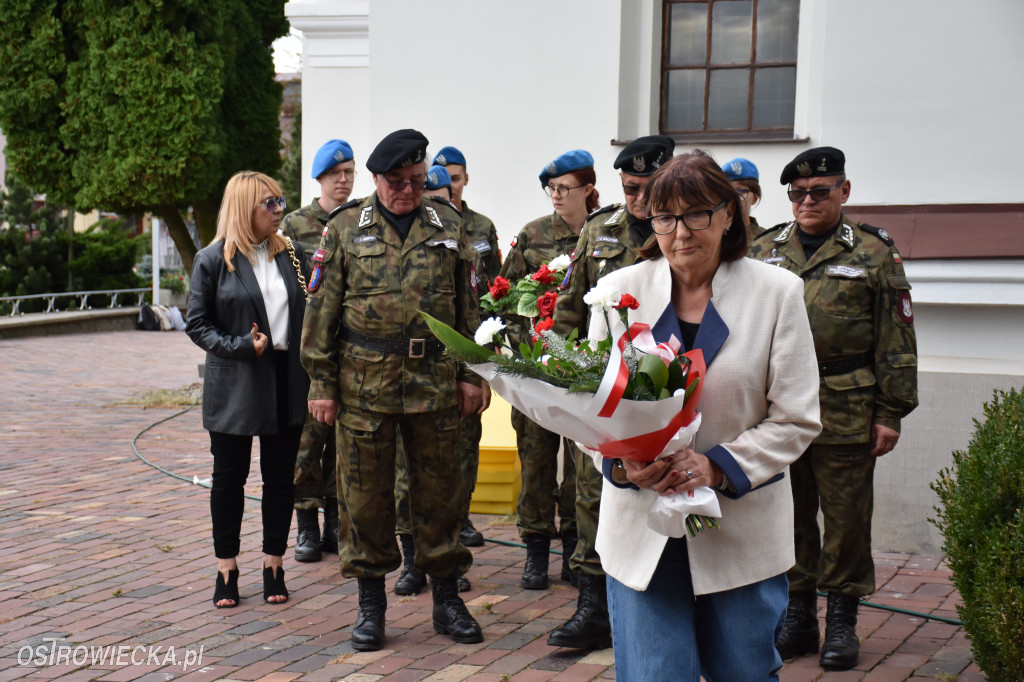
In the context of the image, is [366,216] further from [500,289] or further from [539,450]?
[539,450]

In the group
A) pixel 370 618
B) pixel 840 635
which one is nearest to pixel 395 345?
pixel 370 618

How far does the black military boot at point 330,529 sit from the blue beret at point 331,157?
206 centimetres

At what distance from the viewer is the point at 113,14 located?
15.9 meters

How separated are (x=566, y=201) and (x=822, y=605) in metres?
2.58

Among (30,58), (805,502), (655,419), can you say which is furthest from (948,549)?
(30,58)

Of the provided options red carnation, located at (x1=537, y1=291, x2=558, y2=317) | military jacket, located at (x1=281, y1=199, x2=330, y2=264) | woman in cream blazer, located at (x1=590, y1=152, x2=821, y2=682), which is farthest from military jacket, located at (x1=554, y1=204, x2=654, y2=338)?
military jacket, located at (x1=281, y1=199, x2=330, y2=264)

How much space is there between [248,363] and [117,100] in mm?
12588

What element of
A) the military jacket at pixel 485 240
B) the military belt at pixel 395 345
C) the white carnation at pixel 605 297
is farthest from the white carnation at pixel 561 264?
the white carnation at pixel 605 297

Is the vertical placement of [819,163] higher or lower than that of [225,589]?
higher

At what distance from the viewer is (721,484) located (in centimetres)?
268

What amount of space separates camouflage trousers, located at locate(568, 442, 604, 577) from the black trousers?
1628 millimetres

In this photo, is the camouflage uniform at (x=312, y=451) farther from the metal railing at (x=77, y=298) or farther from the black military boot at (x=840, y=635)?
the metal railing at (x=77, y=298)

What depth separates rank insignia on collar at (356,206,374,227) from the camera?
193 inches

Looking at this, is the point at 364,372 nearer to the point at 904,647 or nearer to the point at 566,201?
the point at 566,201
